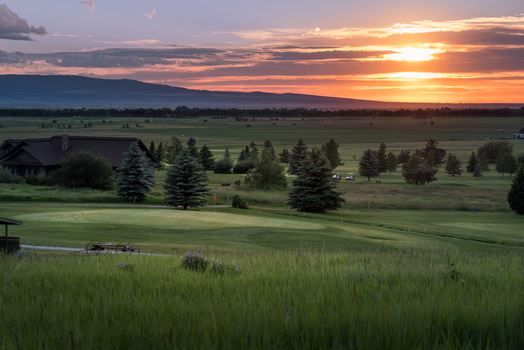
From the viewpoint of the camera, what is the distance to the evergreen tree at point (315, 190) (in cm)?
7162

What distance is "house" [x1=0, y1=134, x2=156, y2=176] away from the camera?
9338 cm

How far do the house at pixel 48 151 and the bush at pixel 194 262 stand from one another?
85.4m

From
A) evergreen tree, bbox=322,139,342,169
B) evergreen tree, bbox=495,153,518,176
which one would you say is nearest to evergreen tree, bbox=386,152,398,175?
evergreen tree, bbox=322,139,342,169

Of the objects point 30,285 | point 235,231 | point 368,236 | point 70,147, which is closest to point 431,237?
point 368,236

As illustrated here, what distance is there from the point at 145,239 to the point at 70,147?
63.8 m

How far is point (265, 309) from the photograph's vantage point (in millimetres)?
4758

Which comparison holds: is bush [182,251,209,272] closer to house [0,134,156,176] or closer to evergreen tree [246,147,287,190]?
house [0,134,156,176]

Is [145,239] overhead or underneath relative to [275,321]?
underneath

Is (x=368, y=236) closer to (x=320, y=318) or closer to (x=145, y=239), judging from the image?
(x=145, y=239)

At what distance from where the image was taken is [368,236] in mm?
42469

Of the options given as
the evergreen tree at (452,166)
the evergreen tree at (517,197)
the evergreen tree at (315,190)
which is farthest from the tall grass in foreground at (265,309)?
the evergreen tree at (452,166)

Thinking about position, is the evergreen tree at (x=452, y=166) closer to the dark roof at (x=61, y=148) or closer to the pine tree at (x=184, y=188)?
the dark roof at (x=61, y=148)

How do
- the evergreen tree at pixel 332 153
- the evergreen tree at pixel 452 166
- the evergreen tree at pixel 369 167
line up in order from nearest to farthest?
1. the evergreen tree at pixel 369 167
2. the evergreen tree at pixel 452 166
3. the evergreen tree at pixel 332 153

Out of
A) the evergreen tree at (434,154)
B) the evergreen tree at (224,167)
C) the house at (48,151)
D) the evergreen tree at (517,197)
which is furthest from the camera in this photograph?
the evergreen tree at (434,154)
